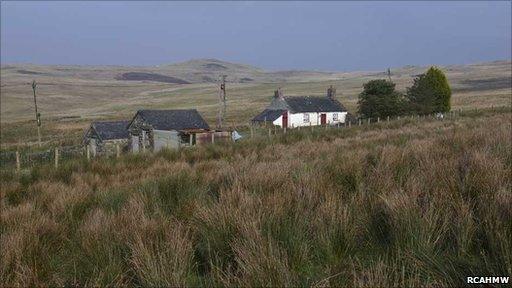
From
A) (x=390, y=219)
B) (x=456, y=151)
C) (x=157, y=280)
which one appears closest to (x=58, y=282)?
(x=157, y=280)

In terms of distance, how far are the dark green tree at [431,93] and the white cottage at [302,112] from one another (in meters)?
10.8

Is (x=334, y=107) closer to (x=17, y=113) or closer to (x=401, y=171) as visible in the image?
(x=401, y=171)

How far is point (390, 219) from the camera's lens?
3.93 m

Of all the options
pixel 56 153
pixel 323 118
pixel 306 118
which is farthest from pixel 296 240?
pixel 323 118

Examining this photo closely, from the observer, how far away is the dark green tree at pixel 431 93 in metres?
56.6

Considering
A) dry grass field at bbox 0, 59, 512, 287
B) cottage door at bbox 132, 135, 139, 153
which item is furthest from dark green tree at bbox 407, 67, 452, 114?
dry grass field at bbox 0, 59, 512, 287

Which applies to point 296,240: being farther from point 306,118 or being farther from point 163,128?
point 306,118

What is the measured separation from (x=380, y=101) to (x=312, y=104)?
1490cm

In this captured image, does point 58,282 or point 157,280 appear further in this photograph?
point 58,282

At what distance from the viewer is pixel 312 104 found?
220 ft

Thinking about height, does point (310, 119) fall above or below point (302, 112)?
below

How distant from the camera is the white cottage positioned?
211 ft

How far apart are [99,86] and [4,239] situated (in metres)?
193

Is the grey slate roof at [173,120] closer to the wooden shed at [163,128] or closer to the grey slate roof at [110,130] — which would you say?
the wooden shed at [163,128]
